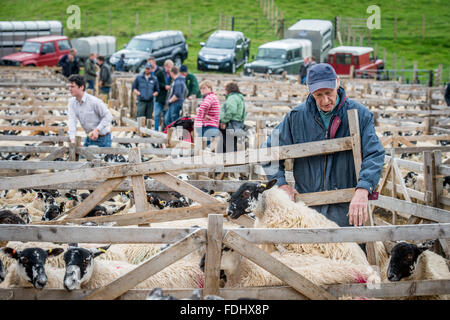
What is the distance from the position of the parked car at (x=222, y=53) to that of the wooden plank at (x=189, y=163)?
29378 mm

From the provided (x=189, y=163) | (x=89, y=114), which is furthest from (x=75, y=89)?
(x=189, y=163)

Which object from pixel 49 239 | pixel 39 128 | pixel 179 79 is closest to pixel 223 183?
pixel 49 239

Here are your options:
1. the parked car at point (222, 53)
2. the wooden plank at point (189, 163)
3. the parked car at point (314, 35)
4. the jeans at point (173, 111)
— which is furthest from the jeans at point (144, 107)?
the parked car at point (314, 35)

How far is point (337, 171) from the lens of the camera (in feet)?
13.7

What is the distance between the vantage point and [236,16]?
57.5 m

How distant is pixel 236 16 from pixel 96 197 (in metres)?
54.7

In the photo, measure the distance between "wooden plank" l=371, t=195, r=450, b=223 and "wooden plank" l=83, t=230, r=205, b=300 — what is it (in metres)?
2.26

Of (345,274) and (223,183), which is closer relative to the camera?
(345,274)

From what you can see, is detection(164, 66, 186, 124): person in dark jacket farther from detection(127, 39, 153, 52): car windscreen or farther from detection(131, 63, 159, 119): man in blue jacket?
detection(127, 39, 153, 52): car windscreen

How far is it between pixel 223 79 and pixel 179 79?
1265 cm

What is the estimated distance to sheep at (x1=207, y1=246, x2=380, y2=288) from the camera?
388cm

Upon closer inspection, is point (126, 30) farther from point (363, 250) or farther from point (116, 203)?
point (363, 250)
